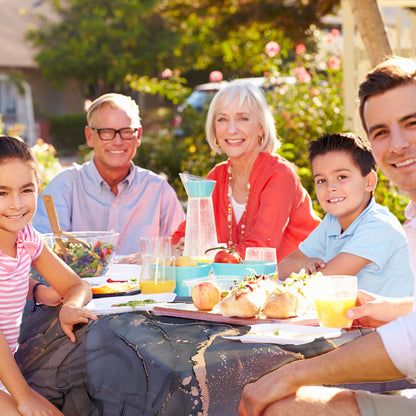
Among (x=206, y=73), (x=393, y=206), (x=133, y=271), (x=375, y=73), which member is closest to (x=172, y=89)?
(x=393, y=206)

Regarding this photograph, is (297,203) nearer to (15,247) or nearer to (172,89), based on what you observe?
(15,247)

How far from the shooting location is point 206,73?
1110 inches

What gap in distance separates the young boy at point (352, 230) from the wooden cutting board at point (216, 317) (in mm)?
Result: 751

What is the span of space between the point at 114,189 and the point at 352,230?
1916 millimetres

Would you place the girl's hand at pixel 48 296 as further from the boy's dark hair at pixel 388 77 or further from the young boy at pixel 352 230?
the boy's dark hair at pixel 388 77

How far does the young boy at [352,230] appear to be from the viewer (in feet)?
10.1

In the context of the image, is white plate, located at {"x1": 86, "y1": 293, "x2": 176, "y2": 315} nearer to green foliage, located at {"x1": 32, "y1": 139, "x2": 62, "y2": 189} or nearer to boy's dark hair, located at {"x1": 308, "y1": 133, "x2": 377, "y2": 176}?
boy's dark hair, located at {"x1": 308, "y1": 133, "x2": 377, "y2": 176}

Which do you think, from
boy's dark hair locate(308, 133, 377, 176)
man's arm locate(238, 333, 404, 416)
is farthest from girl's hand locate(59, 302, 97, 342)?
boy's dark hair locate(308, 133, 377, 176)

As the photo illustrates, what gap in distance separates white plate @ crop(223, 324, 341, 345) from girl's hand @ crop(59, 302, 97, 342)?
592 millimetres

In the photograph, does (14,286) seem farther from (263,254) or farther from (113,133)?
(113,133)

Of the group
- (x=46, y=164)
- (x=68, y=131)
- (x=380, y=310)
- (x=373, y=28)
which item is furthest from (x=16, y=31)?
(x=380, y=310)

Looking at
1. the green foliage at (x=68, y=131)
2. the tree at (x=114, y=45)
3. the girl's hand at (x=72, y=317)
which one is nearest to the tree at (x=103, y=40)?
the tree at (x=114, y=45)

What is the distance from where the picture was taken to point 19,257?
2818mm

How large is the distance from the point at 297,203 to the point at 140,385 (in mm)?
2370
